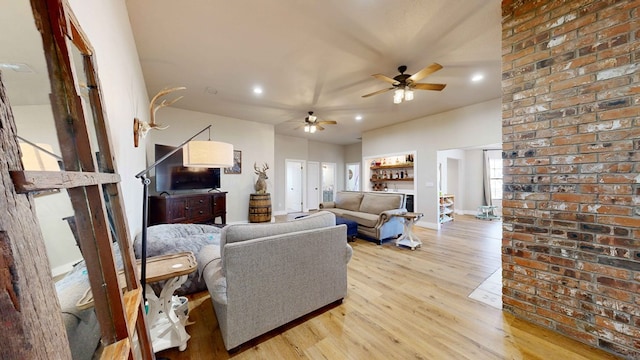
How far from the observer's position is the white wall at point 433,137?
4.65m

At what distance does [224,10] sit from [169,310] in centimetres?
260

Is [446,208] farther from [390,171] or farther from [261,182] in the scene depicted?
[261,182]

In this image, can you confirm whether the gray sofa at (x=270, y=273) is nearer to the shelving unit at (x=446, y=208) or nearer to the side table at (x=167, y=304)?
the side table at (x=167, y=304)

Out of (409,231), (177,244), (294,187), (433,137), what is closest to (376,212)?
(409,231)

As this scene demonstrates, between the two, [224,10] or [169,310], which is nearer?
[169,310]

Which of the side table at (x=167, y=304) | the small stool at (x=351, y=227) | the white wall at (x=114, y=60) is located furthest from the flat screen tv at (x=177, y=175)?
the side table at (x=167, y=304)

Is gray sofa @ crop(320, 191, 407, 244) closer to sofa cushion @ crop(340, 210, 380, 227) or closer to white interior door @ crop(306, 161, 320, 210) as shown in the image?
sofa cushion @ crop(340, 210, 380, 227)

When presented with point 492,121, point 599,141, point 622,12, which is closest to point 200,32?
point 622,12

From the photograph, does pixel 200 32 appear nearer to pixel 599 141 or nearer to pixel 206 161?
pixel 206 161

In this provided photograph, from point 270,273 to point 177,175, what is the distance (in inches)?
145

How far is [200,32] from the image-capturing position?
98.0 inches

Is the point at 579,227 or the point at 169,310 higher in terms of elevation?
the point at 579,227

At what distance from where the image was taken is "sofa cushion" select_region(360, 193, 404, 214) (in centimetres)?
449

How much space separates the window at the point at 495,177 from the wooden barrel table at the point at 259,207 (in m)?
6.87
